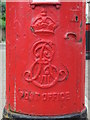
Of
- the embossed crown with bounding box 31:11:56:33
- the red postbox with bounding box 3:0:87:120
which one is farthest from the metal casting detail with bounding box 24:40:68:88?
the embossed crown with bounding box 31:11:56:33

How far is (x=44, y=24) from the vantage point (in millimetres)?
2885

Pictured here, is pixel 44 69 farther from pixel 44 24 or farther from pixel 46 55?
pixel 44 24

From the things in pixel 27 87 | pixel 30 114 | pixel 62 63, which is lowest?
pixel 30 114

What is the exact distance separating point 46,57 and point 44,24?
333 mm

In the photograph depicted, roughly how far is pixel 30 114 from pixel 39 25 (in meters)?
0.94

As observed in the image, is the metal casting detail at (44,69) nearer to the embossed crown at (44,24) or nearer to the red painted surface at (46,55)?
the red painted surface at (46,55)

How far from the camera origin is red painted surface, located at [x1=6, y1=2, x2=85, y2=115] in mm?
2900

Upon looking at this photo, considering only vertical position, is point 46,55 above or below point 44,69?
above

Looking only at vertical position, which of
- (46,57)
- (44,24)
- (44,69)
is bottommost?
(44,69)

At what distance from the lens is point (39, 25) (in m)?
2.88

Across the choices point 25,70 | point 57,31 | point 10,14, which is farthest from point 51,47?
point 10,14

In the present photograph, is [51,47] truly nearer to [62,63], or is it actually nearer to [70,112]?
[62,63]

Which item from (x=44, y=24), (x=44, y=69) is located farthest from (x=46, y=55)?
(x=44, y=24)

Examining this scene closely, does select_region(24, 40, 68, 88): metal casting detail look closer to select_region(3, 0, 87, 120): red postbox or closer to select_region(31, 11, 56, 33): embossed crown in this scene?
select_region(3, 0, 87, 120): red postbox
